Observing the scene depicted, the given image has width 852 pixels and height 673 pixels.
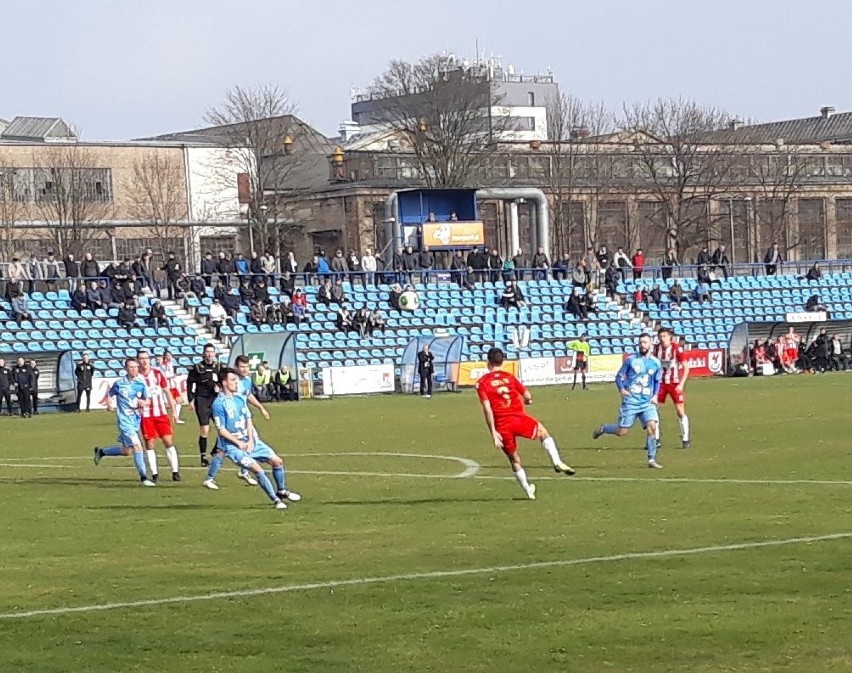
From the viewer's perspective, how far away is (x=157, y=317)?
55.0 metres

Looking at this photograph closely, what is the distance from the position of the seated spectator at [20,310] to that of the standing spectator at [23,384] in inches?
236

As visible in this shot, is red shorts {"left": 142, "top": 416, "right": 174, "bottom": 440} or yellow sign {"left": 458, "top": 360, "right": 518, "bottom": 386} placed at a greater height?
red shorts {"left": 142, "top": 416, "right": 174, "bottom": 440}

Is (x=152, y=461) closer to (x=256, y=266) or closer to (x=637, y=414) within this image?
(x=637, y=414)

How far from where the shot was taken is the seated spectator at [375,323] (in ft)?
191

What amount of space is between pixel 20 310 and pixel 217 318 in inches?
272

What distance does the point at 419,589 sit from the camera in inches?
512

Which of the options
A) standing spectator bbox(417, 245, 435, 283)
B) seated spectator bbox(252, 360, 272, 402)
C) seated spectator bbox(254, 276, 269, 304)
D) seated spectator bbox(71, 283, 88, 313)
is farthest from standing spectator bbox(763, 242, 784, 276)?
seated spectator bbox(71, 283, 88, 313)

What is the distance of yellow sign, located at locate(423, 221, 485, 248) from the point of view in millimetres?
66812

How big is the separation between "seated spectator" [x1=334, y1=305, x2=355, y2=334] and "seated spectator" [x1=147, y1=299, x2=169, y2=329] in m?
6.63

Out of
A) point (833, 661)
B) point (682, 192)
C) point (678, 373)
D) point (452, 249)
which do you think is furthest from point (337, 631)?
point (682, 192)

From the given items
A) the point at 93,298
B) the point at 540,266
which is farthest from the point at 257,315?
the point at 540,266

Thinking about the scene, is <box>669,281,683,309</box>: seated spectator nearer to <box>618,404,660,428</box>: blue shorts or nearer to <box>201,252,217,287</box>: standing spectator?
<box>201,252,217,287</box>: standing spectator

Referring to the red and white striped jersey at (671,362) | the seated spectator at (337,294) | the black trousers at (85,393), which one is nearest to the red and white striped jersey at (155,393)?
the red and white striped jersey at (671,362)

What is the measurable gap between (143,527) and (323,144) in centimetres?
8850
